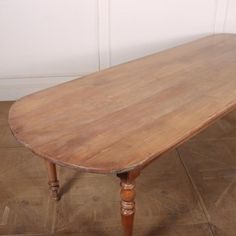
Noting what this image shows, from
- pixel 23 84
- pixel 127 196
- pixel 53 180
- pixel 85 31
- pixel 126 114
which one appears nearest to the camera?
pixel 127 196

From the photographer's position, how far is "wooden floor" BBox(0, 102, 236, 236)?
1335mm

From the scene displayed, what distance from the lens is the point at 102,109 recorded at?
3.90 feet

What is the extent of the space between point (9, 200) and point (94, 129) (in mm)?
685

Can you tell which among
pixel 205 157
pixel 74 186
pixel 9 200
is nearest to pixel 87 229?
pixel 74 186

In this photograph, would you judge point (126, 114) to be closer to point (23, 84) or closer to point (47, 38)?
point (47, 38)

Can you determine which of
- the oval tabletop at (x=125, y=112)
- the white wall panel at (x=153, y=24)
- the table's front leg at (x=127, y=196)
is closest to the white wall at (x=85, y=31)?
the white wall panel at (x=153, y=24)

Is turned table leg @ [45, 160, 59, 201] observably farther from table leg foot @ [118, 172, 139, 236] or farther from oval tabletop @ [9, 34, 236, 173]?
table leg foot @ [118, 172, 139, 236]

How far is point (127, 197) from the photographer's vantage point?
3.23 feet

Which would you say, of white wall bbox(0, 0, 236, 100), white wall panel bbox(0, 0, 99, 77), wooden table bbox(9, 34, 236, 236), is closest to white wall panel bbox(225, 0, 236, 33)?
white wall bbox(0, 0, 236, 100)

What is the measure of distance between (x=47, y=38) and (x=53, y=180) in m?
1.16

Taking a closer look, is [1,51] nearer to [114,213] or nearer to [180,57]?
[180,57]

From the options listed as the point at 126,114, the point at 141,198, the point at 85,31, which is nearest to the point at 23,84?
the point at 85,31

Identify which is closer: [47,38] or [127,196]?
[127,196]

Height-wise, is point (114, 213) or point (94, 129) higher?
point (94, 129)
